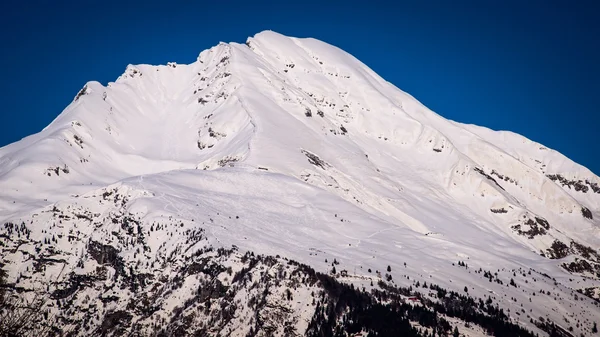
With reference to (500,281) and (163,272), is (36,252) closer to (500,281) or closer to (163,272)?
(163,272)

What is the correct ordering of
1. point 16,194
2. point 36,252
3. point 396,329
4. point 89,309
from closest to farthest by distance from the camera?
point 396,329 → point 89,309 → point 36,252 → point 16,194

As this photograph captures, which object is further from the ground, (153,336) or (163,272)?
(163,272)

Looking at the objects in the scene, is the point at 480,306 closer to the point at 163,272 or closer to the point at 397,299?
the point at 397,299

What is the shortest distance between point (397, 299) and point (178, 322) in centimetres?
4889

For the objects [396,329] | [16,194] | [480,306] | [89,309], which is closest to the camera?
[396,329]

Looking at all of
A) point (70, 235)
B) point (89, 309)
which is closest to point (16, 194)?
point (70, 235)

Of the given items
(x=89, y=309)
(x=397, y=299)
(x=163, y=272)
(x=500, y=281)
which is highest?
(x=500, y=281)

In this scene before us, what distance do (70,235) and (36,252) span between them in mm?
10173

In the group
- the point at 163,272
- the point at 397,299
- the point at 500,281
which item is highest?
the point at 500,281

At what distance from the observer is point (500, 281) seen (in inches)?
7347

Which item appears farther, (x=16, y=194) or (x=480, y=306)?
(x=16, y=194)

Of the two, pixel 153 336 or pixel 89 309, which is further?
pixel 89 309

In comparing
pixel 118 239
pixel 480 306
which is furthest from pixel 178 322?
pixel 480 306

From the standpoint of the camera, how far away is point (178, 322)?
395 ft
